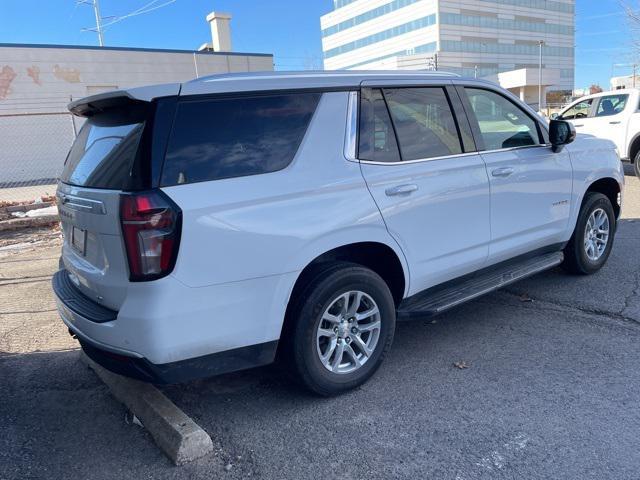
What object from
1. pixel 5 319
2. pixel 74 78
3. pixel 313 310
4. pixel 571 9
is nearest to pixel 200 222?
pixel 313 310

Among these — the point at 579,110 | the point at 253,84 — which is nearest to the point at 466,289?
the point at 253,84

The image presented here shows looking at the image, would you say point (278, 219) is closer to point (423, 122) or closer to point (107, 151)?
point (107, 151)

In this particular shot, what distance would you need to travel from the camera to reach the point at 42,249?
8367mm

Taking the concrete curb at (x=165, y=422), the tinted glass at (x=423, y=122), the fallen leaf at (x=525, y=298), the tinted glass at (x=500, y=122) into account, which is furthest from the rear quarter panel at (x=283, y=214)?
the fallen leaf at (x=525, y=298)

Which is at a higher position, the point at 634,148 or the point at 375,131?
the point at 375,131

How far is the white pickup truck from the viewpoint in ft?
36.9

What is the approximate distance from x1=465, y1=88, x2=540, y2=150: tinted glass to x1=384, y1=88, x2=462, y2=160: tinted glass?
0.35 m

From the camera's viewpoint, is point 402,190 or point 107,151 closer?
point 107,151

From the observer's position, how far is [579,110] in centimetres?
1291

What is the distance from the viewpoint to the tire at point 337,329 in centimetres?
307

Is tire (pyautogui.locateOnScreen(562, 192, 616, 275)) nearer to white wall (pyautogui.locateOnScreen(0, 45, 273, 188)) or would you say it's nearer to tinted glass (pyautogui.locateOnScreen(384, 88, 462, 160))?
tinted glass (pyautogui.locateOnScreen(384, 88, 462, 160))

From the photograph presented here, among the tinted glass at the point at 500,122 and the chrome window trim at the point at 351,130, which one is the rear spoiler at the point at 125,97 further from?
the tinted glass at the point at 500,122

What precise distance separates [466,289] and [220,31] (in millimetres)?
23075

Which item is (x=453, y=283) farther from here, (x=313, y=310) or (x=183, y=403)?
(x=183, y=403)
